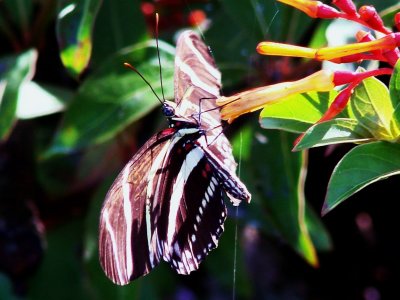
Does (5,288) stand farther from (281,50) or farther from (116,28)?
(281,50)

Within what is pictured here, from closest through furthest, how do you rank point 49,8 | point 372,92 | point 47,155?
point 372,92
point 47,155
point 49,8

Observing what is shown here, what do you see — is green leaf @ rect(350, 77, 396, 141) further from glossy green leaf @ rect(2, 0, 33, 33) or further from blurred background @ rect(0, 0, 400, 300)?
glossy green leaf @ rect(2, 0, 33, 33)

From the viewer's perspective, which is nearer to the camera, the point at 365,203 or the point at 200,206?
the point at 200,206

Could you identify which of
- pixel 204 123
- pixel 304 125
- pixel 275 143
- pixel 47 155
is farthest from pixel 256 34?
pixel 304 125

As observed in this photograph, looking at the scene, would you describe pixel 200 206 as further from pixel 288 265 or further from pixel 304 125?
pixel 288 265

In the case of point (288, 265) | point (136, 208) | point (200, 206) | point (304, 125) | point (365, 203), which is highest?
point (304, 125)

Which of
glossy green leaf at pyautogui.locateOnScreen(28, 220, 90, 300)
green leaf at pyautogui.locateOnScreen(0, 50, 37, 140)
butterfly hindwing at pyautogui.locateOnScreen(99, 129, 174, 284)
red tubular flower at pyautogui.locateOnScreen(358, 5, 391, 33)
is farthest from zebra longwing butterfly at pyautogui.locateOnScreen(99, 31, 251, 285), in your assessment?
glossy green leaf at pyautogui.locateOnScreen(28, 220, 90, 300)

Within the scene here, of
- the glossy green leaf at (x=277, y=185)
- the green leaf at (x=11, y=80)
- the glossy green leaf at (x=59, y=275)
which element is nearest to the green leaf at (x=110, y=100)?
the green leaf at (x=11, y=80)
